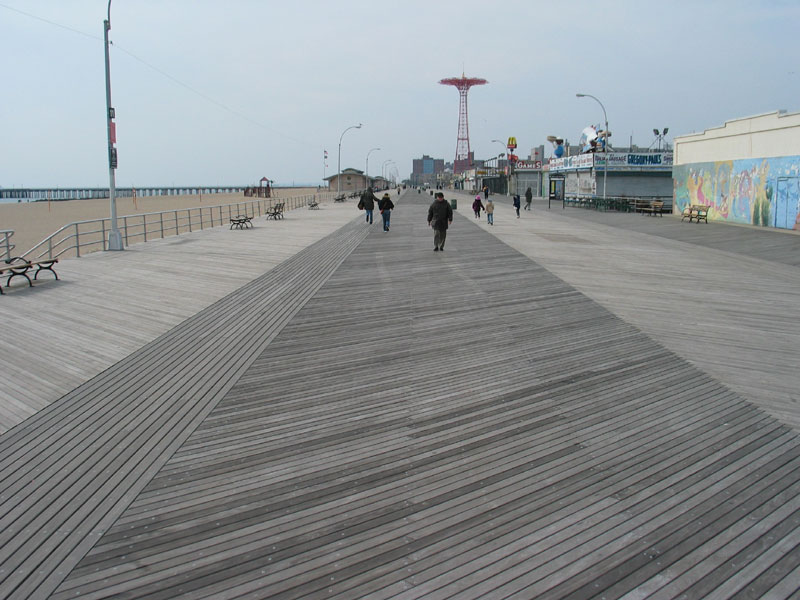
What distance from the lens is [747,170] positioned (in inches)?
1128

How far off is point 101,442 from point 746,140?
1203 inches

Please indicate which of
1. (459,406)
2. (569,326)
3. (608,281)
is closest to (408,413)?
(459,406)

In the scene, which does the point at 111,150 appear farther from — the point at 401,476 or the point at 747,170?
the point at 747,170

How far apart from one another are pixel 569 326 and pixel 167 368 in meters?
5.21

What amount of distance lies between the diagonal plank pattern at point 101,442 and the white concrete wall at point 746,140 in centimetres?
2430

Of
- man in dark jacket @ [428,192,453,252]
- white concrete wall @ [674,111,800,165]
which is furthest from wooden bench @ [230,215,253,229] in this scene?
white concrete wall @ [674,111,800,165]

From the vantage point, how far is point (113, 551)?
3.69 meters

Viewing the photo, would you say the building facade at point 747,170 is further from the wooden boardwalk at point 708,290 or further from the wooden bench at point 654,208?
the wooden boardwalk at point 708,290

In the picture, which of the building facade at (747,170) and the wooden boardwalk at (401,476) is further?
the building facade at (747,170)

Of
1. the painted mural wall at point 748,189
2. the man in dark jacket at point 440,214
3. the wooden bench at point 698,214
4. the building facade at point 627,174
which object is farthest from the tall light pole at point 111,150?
the building facade at point 627,174

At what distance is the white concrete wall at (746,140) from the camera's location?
25.7m

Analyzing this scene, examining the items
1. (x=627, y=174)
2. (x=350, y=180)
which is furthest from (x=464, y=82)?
(x=627, y=174)

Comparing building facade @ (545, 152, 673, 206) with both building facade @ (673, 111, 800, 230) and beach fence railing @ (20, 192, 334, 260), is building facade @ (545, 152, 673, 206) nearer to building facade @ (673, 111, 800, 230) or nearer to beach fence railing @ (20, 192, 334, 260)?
building facade @ (673, 111, 800, 230)

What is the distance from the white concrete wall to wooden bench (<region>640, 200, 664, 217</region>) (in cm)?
246
